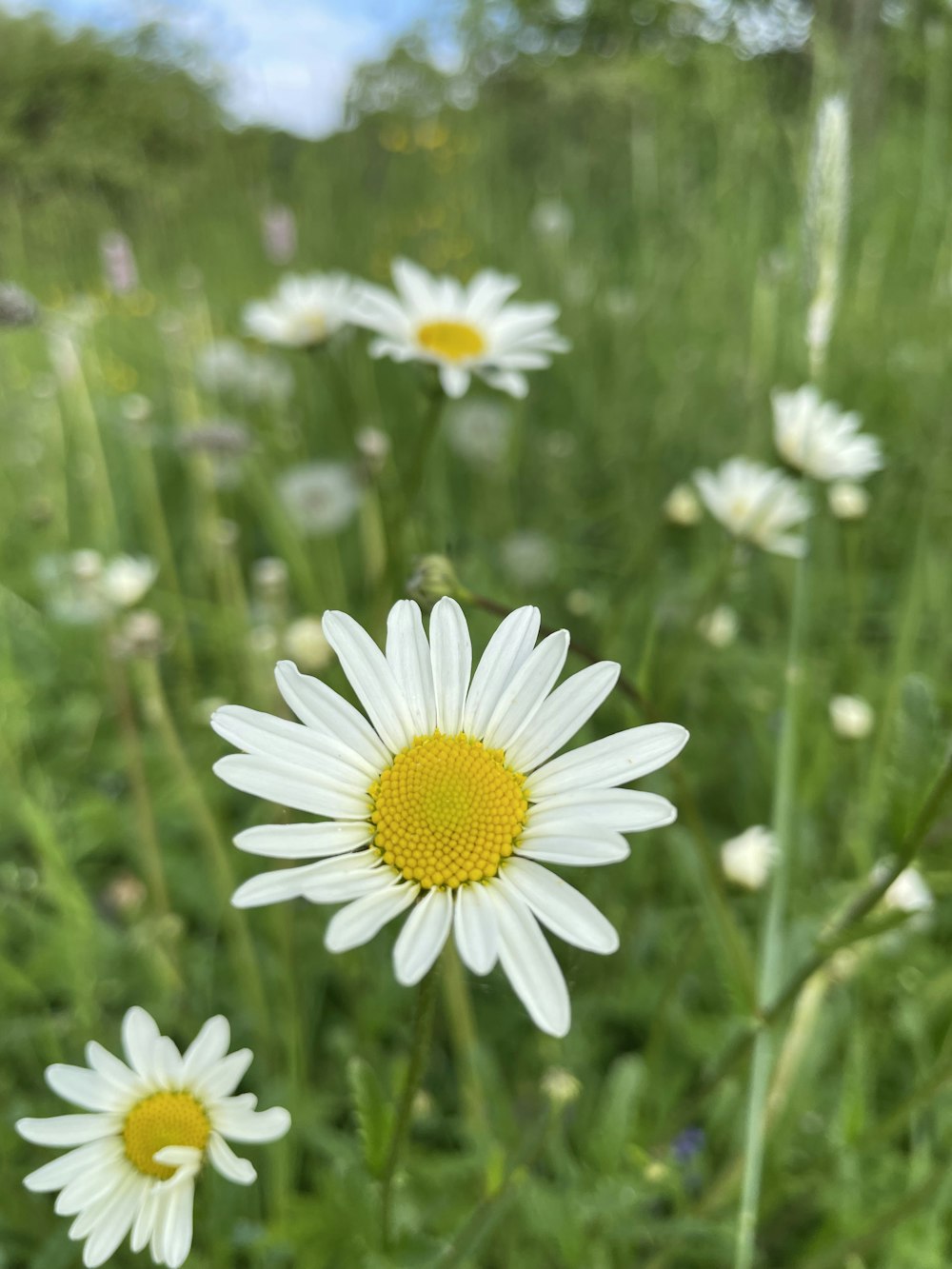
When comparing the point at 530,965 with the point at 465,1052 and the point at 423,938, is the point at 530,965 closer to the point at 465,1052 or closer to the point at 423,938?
the point at 423,938

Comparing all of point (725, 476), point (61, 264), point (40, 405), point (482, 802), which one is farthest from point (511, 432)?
point (61, 264)

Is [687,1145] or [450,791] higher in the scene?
[450,791]

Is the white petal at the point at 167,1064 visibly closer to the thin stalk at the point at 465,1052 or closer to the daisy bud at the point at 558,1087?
the daisy bud at the point at 558,1087

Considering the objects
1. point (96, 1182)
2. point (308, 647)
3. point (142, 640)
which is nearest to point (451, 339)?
point (308, 647)

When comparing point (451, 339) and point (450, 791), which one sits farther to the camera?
point (451, 339)

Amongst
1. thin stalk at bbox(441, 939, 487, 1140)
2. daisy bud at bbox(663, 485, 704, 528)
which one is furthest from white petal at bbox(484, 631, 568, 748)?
daisy bud at bbox(663, 485, 704, 528)

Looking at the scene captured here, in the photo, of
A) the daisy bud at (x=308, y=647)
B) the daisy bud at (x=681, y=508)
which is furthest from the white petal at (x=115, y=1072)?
the daisy bud at (x=681, y=508)
